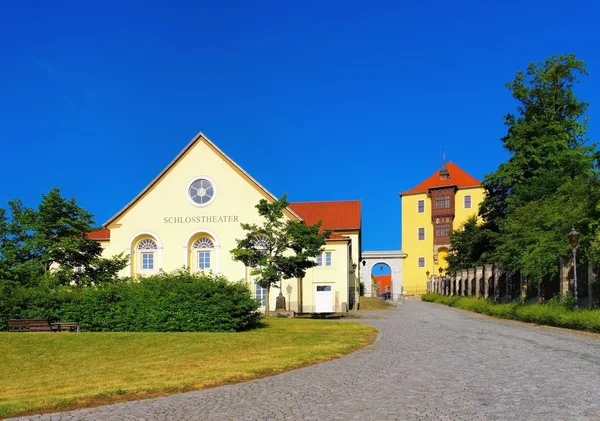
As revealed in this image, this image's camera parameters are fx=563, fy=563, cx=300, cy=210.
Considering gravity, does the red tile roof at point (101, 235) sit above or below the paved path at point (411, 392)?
above

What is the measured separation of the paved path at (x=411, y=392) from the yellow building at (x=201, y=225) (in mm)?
26788

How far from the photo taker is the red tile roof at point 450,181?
3514 inches

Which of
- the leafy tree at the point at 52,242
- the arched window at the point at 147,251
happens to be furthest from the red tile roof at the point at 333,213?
the leafy tree at the point at 52,242

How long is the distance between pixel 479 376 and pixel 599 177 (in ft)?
56.8

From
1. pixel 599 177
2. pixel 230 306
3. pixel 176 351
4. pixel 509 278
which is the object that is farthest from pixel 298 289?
pixel 176 351

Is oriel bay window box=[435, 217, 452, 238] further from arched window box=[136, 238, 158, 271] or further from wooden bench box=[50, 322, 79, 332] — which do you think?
wooden bench box=[50, 322, 79, 332]

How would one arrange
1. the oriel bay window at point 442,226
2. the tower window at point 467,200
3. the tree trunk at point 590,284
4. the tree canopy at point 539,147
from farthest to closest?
the tower window at point 467,200 → the oriel bay window at point 442,226 → the tree canopy at point 539,147 → the tree trunk at point 590,284

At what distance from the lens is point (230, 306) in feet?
71.8

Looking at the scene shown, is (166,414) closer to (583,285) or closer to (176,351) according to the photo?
(176,351)

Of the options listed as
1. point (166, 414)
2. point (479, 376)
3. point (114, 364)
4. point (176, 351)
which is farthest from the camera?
point (176, 351)

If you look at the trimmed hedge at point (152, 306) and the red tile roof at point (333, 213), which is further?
the red tile roof at point (333, 213)

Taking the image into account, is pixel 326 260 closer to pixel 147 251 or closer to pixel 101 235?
pixel 147 251

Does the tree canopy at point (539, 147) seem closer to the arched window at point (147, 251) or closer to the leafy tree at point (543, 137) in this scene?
the leafy tree at point (543, 137)

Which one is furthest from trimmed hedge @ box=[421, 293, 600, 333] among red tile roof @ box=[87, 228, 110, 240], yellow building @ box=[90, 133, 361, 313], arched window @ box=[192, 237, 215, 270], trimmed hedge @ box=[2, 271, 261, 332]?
red tile roof @ box=[87, 228, 110, 240]
